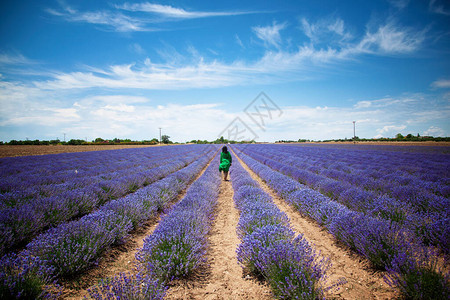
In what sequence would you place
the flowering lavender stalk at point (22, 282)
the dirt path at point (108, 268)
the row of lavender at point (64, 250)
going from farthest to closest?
1. the dirt path at point (108, 268)
2. the row of lavender at point (64, 250)
3. the flowering lavender stalk at point (22, 282)

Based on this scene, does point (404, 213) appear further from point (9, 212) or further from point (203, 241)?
point (9, 212)

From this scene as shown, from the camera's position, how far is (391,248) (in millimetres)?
2203

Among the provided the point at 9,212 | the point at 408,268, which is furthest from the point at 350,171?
the point at 9,212

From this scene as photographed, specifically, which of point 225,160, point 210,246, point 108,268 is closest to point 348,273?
point 210,246

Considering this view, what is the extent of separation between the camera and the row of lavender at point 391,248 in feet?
5.29

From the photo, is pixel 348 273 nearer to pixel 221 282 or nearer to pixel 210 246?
pixel 221 282

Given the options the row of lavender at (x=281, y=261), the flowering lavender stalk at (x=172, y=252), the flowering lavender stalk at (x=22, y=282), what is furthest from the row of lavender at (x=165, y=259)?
the row of lavender at (x=281, y=261)

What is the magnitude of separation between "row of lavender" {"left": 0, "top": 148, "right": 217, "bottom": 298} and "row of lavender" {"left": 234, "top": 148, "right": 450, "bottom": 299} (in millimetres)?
3182

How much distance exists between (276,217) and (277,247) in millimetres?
1071

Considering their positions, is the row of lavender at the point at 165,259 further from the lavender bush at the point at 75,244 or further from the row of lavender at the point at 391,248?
the row of lavender at the point at 391,248

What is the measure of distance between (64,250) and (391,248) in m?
3.70

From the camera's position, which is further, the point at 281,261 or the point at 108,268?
the point at 108,268

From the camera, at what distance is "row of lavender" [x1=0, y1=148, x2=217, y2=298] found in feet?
5.65

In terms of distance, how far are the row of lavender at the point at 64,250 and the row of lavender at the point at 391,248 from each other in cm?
318
